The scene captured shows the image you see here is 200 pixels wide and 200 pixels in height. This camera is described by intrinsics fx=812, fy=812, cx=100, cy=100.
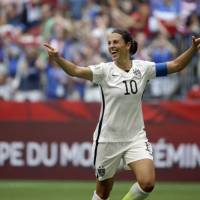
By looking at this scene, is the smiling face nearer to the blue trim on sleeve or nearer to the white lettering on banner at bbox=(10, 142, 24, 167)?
the blue trim on sleeve

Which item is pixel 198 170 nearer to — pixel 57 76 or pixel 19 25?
pixel 57 76

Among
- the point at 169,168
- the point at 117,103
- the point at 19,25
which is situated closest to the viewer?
the point at 117,103

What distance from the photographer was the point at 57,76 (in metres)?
16.5

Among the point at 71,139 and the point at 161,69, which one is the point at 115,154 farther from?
the point at 71,139

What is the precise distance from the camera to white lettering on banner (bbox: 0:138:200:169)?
1451 centimetres

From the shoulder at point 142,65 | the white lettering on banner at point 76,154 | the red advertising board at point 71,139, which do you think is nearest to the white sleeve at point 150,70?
the shoulder at point 142,65

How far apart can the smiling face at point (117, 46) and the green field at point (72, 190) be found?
3.42 meters

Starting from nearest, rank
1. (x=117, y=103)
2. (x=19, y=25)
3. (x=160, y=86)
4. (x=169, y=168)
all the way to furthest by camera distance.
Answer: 1. (x=117, y=103)
2. (x=169, y=168)
3. (x=160, y=86)
4. (x=19, y=25)

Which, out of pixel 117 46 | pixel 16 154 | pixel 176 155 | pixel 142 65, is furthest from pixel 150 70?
pixel 16 154

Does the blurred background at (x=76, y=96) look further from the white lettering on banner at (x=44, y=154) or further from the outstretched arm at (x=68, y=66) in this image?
the outstretched arm at (x=68, y=66)

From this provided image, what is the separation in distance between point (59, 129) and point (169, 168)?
2.09 m

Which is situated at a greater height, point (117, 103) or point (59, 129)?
point (117, 103)

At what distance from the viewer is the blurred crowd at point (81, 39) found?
16.4 metres

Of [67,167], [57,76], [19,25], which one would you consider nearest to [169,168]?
[67,167]
